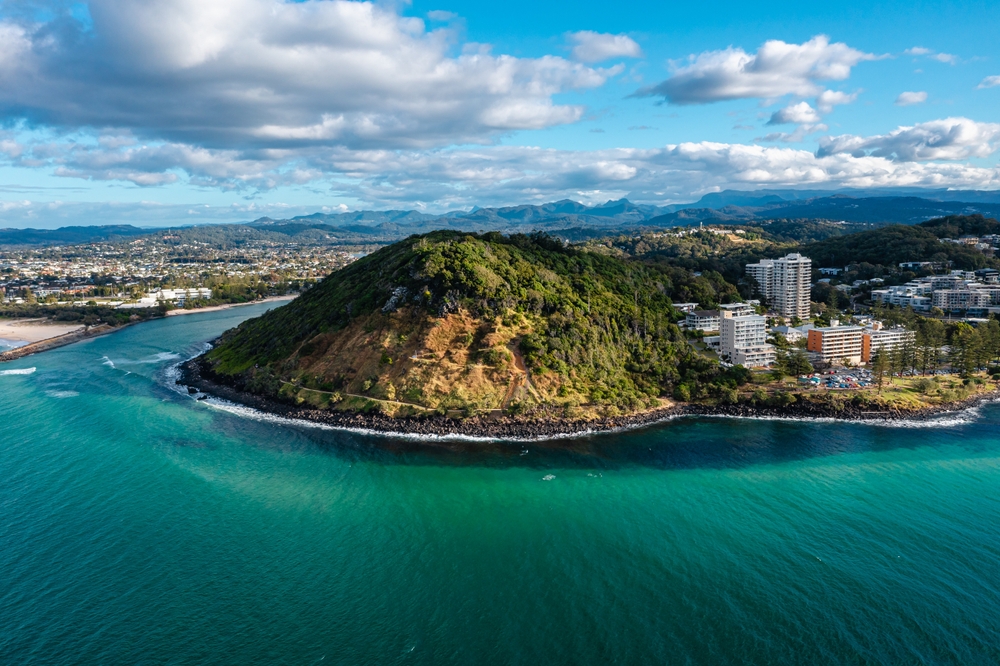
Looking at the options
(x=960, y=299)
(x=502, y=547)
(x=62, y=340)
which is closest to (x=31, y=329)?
(x=62, y=340)

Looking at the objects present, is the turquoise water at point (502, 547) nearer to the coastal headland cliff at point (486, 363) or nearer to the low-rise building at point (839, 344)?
the coastal headland cliff at point (486, 363)

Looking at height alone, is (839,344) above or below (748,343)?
below

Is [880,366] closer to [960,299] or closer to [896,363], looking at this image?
[896,363]

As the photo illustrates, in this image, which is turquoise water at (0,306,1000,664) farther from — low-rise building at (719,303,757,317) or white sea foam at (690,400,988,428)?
low-rise building at (719,303,757,317)

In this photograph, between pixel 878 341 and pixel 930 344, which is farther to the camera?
pixel 878 341

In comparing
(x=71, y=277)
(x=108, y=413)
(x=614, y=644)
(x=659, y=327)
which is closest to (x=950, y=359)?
(x=659, y=327)
